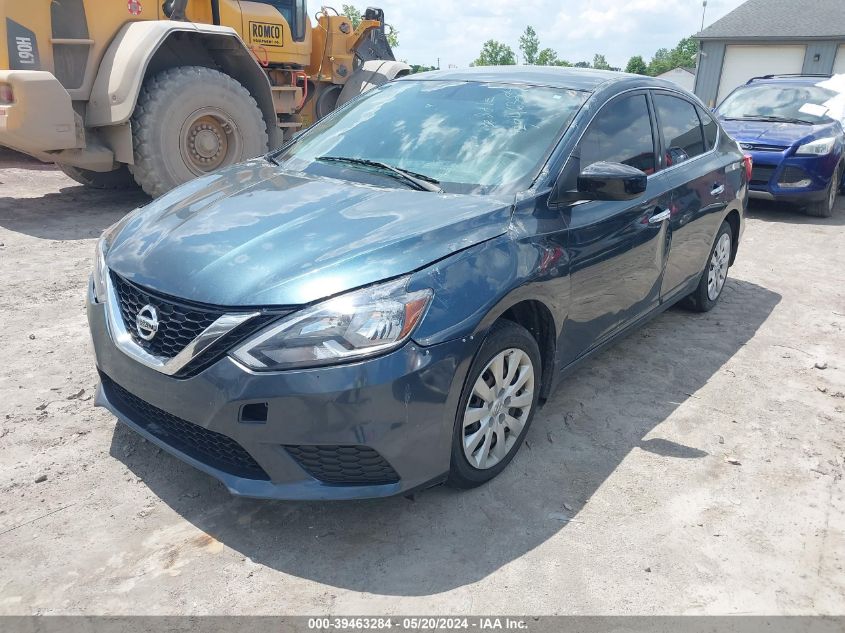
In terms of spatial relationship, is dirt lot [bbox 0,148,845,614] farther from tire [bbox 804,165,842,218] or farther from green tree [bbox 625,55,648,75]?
green tree [bbox 625,55,648,75]

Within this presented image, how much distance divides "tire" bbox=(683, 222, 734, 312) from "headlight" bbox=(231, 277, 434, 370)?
130 inches

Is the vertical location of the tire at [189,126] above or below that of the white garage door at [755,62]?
below

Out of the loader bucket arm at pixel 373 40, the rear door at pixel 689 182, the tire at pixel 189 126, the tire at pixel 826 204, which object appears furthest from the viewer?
the loader bucket arm at pixel 373 40

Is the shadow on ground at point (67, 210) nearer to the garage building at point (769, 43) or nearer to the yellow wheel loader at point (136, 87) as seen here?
the yellow wheel loader at point (136, 87)

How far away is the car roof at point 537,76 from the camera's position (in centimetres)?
365

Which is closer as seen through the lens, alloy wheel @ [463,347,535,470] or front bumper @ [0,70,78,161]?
alloy wheel @ [463,347,535,470]

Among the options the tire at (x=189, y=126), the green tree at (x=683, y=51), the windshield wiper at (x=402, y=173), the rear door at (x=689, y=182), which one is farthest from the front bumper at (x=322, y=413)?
the green tree at (x=683, y=51)

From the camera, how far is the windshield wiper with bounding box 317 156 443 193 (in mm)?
3133

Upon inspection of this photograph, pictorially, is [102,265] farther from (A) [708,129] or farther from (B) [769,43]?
(B) [769,43]

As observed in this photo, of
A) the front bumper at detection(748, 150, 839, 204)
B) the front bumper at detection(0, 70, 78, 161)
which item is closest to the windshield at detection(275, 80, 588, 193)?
the front bumper at detection(0, 70, 78, 161)

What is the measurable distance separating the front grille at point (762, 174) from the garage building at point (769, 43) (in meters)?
21.7

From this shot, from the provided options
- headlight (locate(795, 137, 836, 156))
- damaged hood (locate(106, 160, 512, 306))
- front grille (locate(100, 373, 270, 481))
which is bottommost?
front grille (locate(100, 373, 270, 481))

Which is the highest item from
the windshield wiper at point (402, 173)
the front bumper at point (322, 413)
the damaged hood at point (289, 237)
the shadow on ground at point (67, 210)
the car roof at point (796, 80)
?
the car roof at point (796, 80)

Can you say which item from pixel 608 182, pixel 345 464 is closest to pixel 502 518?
pixel 345 464
